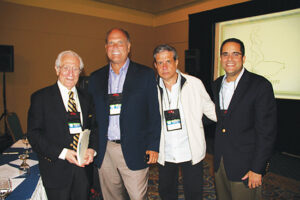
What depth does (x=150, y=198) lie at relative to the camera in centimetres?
282

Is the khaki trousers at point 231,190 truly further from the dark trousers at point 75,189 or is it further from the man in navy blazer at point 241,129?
the dark trousers at point 75,189

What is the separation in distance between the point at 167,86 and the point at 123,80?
43 cm

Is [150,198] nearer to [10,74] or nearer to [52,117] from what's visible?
[52,117]

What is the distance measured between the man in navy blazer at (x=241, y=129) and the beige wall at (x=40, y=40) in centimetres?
484

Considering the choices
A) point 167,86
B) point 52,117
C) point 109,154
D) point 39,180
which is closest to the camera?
point 52,117

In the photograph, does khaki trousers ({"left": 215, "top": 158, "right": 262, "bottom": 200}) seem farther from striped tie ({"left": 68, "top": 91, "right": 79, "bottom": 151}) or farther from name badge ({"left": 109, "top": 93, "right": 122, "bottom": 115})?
striped tie ({"left": 68, "top": 91, "right": 79, "bottom": 151})

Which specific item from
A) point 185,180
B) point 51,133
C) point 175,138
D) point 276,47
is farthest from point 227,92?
point 276,47

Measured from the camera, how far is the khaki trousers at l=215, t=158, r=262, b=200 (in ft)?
5.41

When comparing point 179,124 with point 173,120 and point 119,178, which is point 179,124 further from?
point 119,178

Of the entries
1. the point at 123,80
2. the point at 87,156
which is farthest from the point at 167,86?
the point at 87,156

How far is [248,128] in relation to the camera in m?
1.63

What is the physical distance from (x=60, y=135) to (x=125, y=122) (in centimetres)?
49

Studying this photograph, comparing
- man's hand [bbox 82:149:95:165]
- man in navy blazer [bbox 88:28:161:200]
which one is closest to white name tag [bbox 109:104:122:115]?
man in navy blazer [bbox 88:28:161:200]

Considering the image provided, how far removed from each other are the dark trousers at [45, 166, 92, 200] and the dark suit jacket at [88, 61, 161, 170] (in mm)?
227
